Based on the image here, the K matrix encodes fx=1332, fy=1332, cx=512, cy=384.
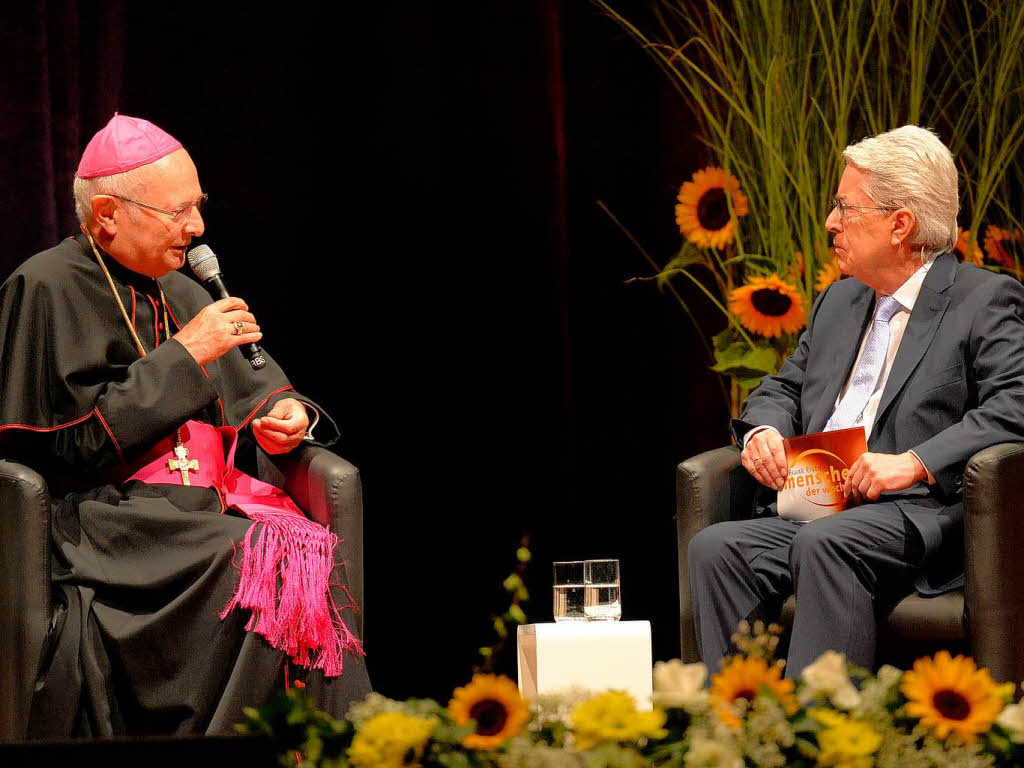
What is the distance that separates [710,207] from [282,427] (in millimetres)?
1429

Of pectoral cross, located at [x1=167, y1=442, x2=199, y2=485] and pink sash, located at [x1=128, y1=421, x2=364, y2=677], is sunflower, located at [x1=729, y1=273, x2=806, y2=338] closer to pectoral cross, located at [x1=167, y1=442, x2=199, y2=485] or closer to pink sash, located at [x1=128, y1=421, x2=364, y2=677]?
pink sash, located at [x1=128, y1=421, x2=364, y2=677]

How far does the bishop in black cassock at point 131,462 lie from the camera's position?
96.6 inches

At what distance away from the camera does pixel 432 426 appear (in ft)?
12.6

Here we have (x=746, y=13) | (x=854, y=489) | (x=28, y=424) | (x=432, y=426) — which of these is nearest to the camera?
(x=28, y=424)

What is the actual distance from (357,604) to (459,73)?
1882 mm

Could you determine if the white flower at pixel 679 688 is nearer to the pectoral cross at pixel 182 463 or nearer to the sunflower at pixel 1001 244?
the pectoral cross at pixel 182 463

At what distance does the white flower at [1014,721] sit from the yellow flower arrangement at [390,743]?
55 centimetres

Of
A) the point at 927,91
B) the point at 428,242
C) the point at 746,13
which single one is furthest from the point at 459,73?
the point at 927,91

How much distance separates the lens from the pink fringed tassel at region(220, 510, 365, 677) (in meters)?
2.44

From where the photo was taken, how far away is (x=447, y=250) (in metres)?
3.85

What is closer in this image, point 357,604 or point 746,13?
point 357,604


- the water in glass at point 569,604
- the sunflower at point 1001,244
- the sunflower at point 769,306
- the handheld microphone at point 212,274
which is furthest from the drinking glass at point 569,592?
the sunflower at point 1001,244

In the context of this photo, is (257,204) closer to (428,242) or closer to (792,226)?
(428,242)

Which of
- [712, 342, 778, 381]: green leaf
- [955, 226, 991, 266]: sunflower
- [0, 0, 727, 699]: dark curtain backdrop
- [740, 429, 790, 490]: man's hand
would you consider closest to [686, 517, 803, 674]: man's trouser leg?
[740, 429, 790, 490]: man's hand
